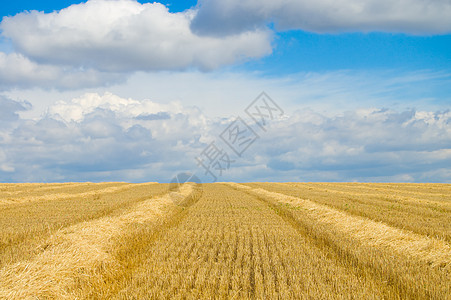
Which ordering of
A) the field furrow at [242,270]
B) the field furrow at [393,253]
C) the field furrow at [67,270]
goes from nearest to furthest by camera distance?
the field furrow at [67,270]
the field furrow at [242,270]
the field furrow at [393,253]

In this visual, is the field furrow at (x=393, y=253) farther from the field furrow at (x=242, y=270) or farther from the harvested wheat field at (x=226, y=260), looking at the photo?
the field furrow at (x=242, y=270)

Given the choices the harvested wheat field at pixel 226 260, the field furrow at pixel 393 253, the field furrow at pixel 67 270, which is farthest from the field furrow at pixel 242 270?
the field furrow at pixel 67 270

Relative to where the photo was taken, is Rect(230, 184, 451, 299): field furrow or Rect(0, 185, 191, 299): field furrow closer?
Rect(0, 185, 191, 299): field furrow

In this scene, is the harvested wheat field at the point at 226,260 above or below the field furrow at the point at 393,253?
above

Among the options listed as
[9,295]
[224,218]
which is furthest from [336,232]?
[9,295]

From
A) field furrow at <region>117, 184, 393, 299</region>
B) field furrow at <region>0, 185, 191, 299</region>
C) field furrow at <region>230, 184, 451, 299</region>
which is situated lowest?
field furrow at <region>230, 184, 451, 299</region>

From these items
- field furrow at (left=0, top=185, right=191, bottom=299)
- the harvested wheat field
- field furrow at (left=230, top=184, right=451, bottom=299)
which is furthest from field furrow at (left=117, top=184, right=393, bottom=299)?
field furrow at (left=0, top=185, right=191, bottom=299)

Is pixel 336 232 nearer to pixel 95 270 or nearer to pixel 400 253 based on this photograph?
pixel 400 253

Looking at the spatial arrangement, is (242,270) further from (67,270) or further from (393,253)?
(393,253)

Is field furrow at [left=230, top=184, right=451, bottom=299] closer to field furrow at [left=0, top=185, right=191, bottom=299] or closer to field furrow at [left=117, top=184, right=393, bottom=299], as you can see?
field furrow at [left=117, top=184, right=393, bottom=299]

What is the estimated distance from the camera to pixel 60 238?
35.8 ft

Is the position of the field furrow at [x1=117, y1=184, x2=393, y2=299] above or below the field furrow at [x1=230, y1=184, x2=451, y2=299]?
above

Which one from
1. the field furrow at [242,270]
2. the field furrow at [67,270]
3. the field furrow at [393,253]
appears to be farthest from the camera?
the field furrow at [393,253]

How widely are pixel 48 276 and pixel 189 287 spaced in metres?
2.83
